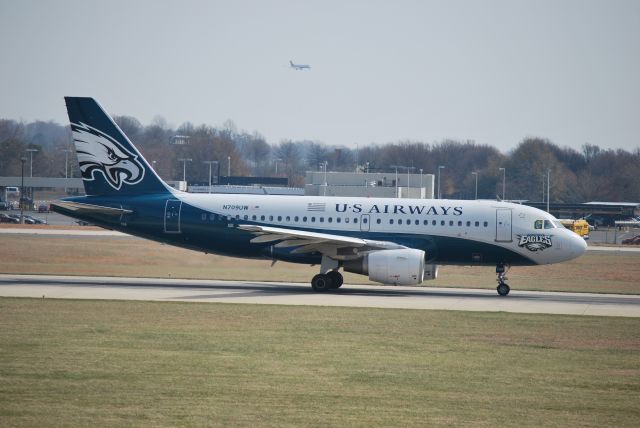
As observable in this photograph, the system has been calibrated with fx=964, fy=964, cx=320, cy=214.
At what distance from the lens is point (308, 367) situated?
64.3ft

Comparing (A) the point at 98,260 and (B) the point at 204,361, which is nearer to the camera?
(B) the point at 204,361

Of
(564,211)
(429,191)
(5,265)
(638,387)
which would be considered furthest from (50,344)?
(564,211)

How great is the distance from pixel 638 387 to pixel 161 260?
98.4ft

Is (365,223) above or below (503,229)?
above

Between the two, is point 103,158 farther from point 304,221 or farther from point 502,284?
point 502,284

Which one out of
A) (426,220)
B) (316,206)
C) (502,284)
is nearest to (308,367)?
(426,220)

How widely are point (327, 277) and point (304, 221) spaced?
2584 millimetres

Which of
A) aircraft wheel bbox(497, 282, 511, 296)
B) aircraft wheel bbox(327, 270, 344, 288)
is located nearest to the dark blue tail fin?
aircraft wheel bbox(327, 270, 344, 288)

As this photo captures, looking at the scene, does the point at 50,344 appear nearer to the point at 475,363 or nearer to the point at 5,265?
the point at 475,363

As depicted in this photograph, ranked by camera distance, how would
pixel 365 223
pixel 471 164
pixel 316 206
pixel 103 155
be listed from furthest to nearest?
pixel 471 164 < pixel 103 155 < pixel 316 206 < pixel 365 223

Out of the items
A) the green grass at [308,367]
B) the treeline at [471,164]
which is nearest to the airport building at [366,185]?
the treeline at [471,164]

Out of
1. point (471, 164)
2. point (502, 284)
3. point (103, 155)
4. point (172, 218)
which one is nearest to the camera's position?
point (502, 284)

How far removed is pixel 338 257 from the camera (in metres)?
36.3

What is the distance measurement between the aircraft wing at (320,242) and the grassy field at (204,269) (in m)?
4.48
